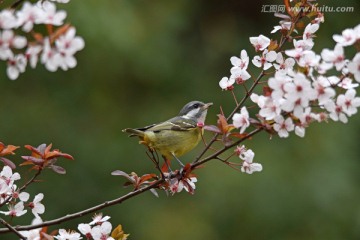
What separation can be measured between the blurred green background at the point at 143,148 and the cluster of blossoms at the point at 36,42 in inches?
212

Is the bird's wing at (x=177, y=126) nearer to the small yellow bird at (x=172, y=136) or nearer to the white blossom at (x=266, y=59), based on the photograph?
the small yellow bird at (x=172, y=136)

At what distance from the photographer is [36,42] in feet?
6.59

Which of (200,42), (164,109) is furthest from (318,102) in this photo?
(200,42)

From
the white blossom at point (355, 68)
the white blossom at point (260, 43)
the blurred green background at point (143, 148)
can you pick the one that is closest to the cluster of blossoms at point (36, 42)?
the white blossom at point (355, 68)

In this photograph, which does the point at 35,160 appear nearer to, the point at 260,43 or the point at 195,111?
the point at 260,43

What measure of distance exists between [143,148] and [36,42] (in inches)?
230

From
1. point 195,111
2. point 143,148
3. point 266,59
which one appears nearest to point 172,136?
point 195,111

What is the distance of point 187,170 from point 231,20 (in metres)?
7.08

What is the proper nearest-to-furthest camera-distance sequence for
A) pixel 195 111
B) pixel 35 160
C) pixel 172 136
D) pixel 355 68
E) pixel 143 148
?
pixel 355 68
pixel 35 160
pixel 172 136
pixel 195 111
pixel 143 148

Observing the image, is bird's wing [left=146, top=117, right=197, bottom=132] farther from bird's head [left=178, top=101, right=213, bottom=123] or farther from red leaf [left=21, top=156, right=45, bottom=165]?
red leaf [left=21, top=156, right=45, bottom=165]

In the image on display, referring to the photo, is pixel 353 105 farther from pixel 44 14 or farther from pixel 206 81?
pixel 206 81

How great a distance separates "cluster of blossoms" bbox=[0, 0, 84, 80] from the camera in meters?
1.96

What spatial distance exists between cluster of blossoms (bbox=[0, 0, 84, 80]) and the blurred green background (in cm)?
538

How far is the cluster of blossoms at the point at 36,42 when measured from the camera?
6.44 ft
